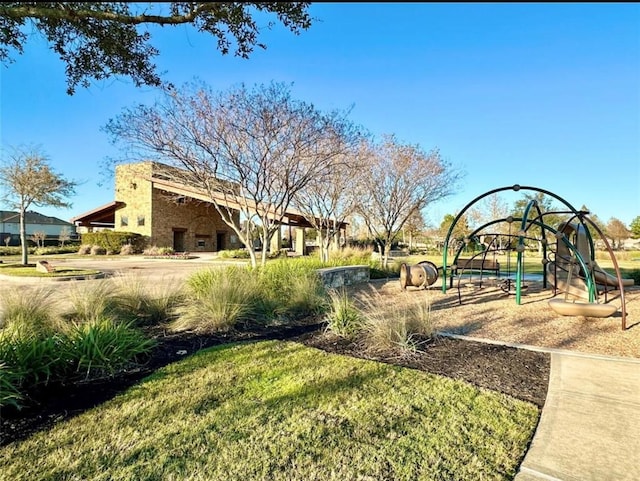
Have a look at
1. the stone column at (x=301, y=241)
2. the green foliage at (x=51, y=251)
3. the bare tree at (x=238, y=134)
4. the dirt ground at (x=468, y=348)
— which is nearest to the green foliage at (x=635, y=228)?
the stone column at (x=301, y=241)

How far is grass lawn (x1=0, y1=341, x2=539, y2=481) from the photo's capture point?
2.19 metres

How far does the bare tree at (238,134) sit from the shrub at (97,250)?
19615 millimetres

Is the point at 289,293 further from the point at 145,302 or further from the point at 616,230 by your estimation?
the point at 616,230

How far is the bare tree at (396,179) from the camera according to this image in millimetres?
15578

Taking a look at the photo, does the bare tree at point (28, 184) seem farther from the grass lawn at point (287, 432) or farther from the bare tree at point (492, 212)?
the bare tree at point (492, 212)

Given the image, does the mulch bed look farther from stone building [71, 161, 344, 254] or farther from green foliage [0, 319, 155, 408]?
stone building [71, 161, 344, 254]

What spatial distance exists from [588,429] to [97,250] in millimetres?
29769

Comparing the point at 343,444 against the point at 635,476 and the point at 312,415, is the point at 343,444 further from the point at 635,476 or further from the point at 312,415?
the point at 635,476

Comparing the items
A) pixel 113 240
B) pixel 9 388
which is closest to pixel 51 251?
pixel 113 240

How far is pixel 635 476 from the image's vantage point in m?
2.13

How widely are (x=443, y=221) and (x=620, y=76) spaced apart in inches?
1451

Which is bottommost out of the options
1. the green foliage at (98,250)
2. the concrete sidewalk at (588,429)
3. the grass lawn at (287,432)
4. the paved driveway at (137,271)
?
the concrete sidewalk at (588,429)

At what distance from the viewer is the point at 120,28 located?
426cm

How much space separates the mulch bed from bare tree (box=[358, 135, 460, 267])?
10.1 meters
